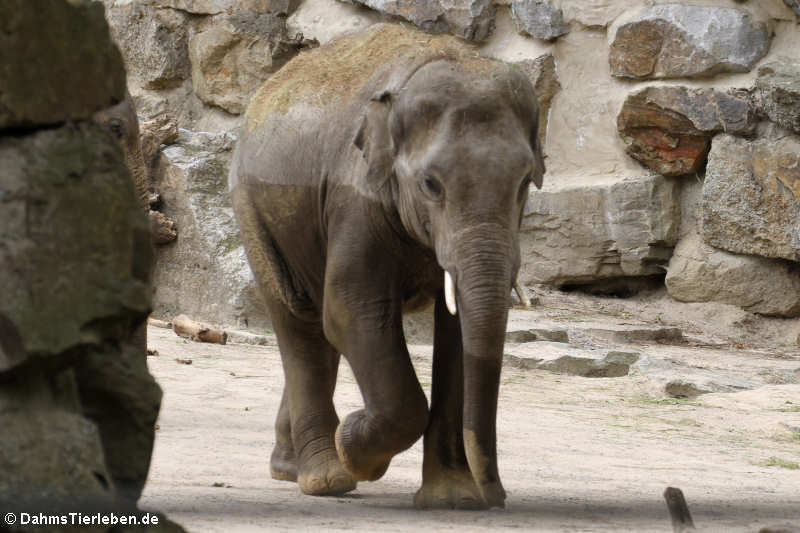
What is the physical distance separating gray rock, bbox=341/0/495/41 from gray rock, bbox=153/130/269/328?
1.98 metres

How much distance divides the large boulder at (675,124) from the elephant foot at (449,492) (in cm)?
669

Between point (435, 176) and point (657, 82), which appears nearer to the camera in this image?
A: point (435, 176)

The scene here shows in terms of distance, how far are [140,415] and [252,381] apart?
5.66 m

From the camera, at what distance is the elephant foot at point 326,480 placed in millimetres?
5707

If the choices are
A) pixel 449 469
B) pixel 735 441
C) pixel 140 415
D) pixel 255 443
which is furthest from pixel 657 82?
pixel 140 415

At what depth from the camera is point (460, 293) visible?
4.70 meters

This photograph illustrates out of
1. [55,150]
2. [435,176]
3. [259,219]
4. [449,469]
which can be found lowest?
[449,469]

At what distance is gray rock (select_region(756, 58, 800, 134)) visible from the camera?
10.7m

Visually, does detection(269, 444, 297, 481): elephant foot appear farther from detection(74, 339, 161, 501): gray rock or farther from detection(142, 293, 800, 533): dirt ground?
detection(74, 339, 161, 501): gray rock

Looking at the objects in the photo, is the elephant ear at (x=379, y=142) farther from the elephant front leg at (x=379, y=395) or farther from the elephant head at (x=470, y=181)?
the elephant front leg at (x=379, y=395)

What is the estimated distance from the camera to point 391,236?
5.23 metres

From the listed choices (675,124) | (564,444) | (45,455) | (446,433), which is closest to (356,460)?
(446,433)

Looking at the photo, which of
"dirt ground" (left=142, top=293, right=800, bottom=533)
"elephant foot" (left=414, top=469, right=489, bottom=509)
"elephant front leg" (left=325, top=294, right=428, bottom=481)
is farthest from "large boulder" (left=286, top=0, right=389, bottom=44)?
"elephant foot" (left=414, top=469, right=489, bottom=509)

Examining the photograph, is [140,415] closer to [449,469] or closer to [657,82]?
[449,469]
